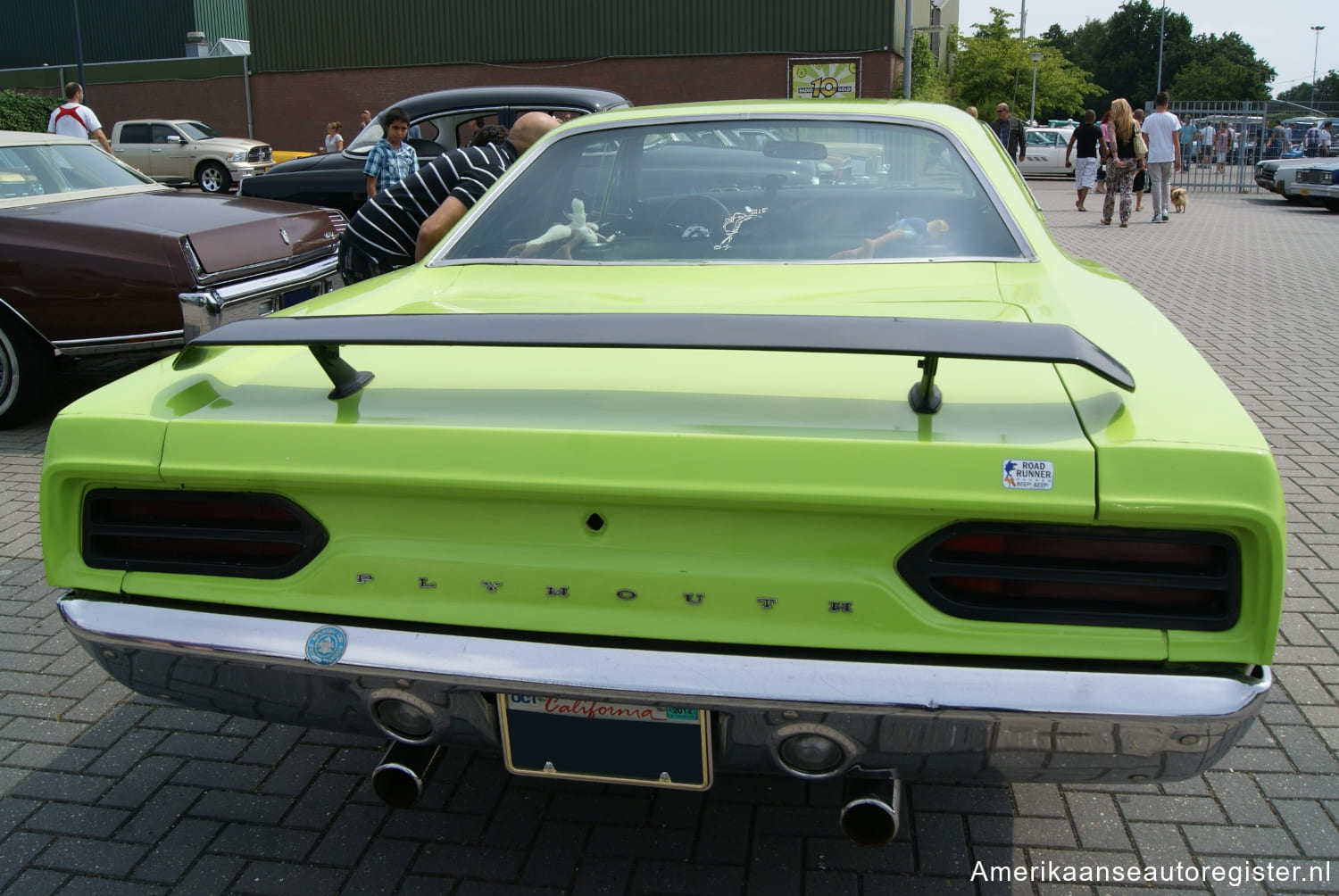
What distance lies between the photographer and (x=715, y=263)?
281 centimetres

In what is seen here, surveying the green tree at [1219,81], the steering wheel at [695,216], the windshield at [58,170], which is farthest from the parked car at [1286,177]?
the green tree at [1219,81]

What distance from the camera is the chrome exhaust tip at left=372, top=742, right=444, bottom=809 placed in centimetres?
213

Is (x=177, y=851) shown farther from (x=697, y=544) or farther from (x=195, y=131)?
(x=195, y=131)

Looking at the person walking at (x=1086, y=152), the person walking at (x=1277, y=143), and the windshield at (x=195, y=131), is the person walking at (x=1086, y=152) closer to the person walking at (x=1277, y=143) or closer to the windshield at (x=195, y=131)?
the person walking at (x=1277, y=143)

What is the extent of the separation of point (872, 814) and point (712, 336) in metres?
0.89

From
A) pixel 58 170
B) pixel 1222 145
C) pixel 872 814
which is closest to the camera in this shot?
pixel 872 814

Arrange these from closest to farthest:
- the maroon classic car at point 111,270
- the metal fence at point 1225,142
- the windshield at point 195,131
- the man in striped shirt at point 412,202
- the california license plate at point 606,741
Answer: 1. the california license plate at point 606,741
2. the man in striped shirt at point 412,202
3. the maroon classic car at point 111,270
4. the metal fence at point 1225,142
5. the windshield at point 195,131

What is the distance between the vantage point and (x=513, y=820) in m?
2.61

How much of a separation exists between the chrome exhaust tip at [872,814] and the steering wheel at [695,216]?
5.12 feet

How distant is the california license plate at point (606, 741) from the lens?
1.91m

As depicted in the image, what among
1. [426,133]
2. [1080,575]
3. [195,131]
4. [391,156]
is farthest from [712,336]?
[195,131]

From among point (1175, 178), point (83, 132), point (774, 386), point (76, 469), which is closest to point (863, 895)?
point (774, 386)

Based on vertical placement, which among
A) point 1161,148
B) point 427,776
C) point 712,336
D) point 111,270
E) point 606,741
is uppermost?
point 1161,148

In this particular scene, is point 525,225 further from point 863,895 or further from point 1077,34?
point 1077,34
